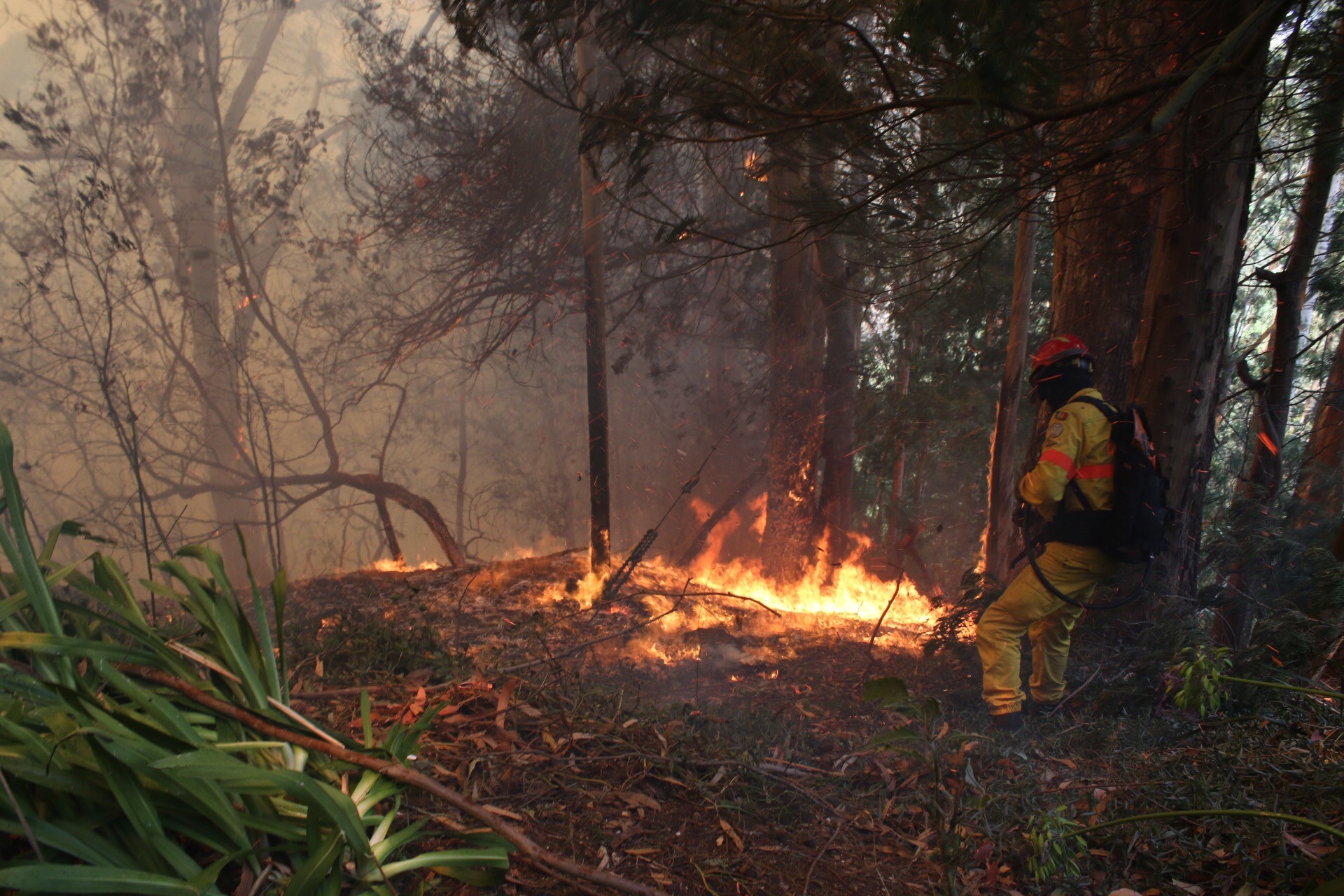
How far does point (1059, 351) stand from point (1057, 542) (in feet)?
3.67

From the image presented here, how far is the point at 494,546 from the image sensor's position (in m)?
26.1

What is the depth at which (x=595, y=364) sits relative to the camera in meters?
7.24

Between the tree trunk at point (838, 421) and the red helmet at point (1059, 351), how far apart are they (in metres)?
5.02

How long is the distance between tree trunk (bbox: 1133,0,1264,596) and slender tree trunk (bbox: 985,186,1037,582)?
4.87 feet

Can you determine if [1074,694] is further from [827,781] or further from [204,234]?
[204,234]

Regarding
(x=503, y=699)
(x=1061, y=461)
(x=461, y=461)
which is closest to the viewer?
(x=503, y=699)

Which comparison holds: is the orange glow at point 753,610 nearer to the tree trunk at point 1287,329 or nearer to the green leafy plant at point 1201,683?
the green leafy plant at point 1201,683

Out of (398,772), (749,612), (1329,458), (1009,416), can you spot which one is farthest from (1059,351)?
(1329,458)

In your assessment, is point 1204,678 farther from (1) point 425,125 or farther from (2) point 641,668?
(1) point 425,125

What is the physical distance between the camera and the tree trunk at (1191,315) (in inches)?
158

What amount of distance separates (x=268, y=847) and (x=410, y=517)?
35331 millimetres

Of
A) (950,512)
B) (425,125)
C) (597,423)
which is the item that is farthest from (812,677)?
(950,512)

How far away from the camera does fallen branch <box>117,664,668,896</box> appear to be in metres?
1.52

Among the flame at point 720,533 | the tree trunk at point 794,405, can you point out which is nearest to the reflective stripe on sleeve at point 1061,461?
the tree trunk at point 794,405
